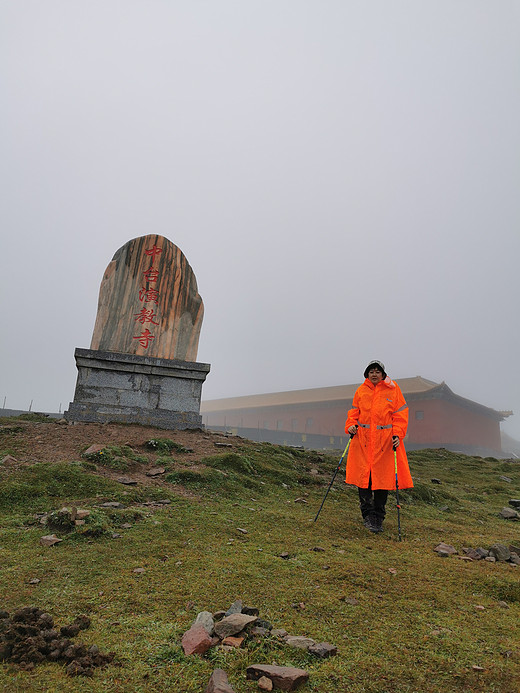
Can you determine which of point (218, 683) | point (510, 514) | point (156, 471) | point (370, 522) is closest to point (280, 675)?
point (218, 683)

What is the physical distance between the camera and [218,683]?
1.54 m

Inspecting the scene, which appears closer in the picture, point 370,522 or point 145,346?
point 370,522

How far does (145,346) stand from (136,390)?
0.89 m

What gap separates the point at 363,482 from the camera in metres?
4.31

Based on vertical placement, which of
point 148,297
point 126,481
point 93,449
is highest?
point 148,297

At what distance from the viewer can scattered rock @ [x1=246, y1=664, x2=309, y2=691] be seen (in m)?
1.57

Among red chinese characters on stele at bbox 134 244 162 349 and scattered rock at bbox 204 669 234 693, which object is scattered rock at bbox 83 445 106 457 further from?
scattered rock at bbox 204 669 234 693

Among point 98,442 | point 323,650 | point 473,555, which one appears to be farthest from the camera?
point 98,442

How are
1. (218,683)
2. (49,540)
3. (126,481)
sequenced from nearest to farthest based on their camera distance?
(218,683), (49,540), (126,481)

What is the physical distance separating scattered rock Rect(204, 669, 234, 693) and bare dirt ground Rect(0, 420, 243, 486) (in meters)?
3.31

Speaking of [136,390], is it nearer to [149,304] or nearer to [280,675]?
[149,304]

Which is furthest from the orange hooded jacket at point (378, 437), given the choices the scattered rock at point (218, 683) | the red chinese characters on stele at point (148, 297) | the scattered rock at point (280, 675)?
the red chinese characters on stele at point (148, 297)

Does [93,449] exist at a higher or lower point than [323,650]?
higher

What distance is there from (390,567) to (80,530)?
7.31 feet
